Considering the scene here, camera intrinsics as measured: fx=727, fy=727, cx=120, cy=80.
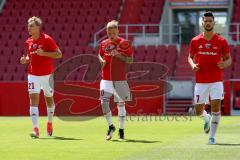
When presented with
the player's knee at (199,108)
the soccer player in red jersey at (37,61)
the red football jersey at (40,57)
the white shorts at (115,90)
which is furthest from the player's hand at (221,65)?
the red football jersey at (40,57)

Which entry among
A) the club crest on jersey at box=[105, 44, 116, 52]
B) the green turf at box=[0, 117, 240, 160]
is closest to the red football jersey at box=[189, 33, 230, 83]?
the green turf at box=[0, 117, 240, 160]

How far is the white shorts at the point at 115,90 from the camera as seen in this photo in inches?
546

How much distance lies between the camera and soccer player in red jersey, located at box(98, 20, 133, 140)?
1374 centimetres

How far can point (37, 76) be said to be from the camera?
47.9 feet

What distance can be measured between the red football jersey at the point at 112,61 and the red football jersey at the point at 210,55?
163cm

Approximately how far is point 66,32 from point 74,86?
670 cm

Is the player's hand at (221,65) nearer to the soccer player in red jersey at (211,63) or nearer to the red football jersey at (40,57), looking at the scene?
the soccer player in red jersey at (211,63)

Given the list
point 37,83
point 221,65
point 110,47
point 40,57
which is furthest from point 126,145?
point 40,57

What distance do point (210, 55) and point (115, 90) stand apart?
7.08 feet

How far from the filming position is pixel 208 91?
12.8 meters

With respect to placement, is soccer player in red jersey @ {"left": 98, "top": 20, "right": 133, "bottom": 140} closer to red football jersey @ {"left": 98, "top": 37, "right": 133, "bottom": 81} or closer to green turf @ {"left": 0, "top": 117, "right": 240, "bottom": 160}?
red football jersey @ {"left": 98, "top": 37, "right": 133, "bottom": 81}

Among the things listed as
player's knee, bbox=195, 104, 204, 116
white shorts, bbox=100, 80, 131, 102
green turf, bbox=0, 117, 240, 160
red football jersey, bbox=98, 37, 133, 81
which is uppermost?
red football jersey, bbox=98, 37, 133, 81

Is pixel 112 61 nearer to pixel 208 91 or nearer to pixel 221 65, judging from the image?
pixel 208 91

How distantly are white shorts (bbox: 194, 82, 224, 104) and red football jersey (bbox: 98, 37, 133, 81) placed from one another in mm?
1678
